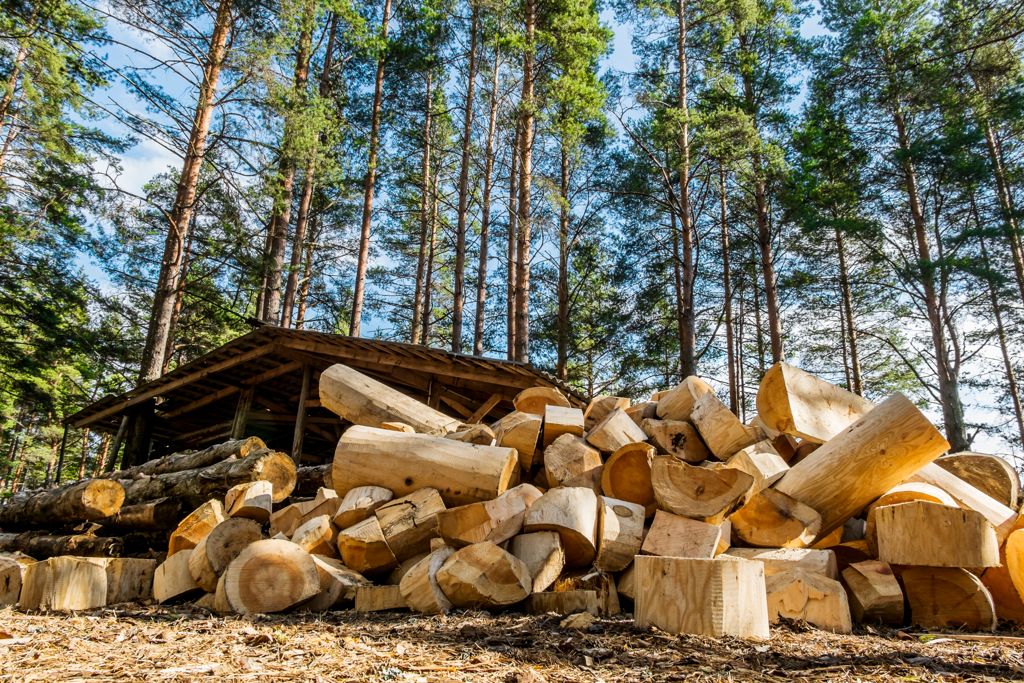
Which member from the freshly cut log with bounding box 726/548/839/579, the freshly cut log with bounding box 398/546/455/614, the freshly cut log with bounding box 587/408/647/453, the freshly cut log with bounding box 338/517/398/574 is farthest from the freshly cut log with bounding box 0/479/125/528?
the freshly cut log with bounding box 726/548/839/579

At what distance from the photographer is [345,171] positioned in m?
18.3

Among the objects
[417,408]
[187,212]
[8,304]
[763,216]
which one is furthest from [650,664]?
[8,304]

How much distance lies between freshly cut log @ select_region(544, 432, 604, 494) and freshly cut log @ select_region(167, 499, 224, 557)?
2881 millimetres

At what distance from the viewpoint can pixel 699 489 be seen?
3.92m

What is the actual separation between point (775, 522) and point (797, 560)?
0.31m

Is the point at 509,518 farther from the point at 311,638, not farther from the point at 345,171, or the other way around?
Answer: the point at 345,171

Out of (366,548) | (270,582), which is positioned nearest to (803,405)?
(366,548)

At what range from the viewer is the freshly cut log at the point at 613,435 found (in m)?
4.88

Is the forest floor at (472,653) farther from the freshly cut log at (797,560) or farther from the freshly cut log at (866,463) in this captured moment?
the freshly cut log at (866,463)

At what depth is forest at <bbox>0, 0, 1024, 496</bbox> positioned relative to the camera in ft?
44.1

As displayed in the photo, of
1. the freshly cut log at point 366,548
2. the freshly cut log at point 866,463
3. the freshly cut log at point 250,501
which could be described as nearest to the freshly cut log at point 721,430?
the freshly cut log at point 866,463

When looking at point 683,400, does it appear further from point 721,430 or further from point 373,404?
point 373,404

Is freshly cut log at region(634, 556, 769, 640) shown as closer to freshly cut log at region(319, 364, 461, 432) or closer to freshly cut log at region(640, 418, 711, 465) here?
freshly cut log at region(640, 418, 711, 465)

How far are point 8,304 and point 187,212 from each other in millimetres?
8164
